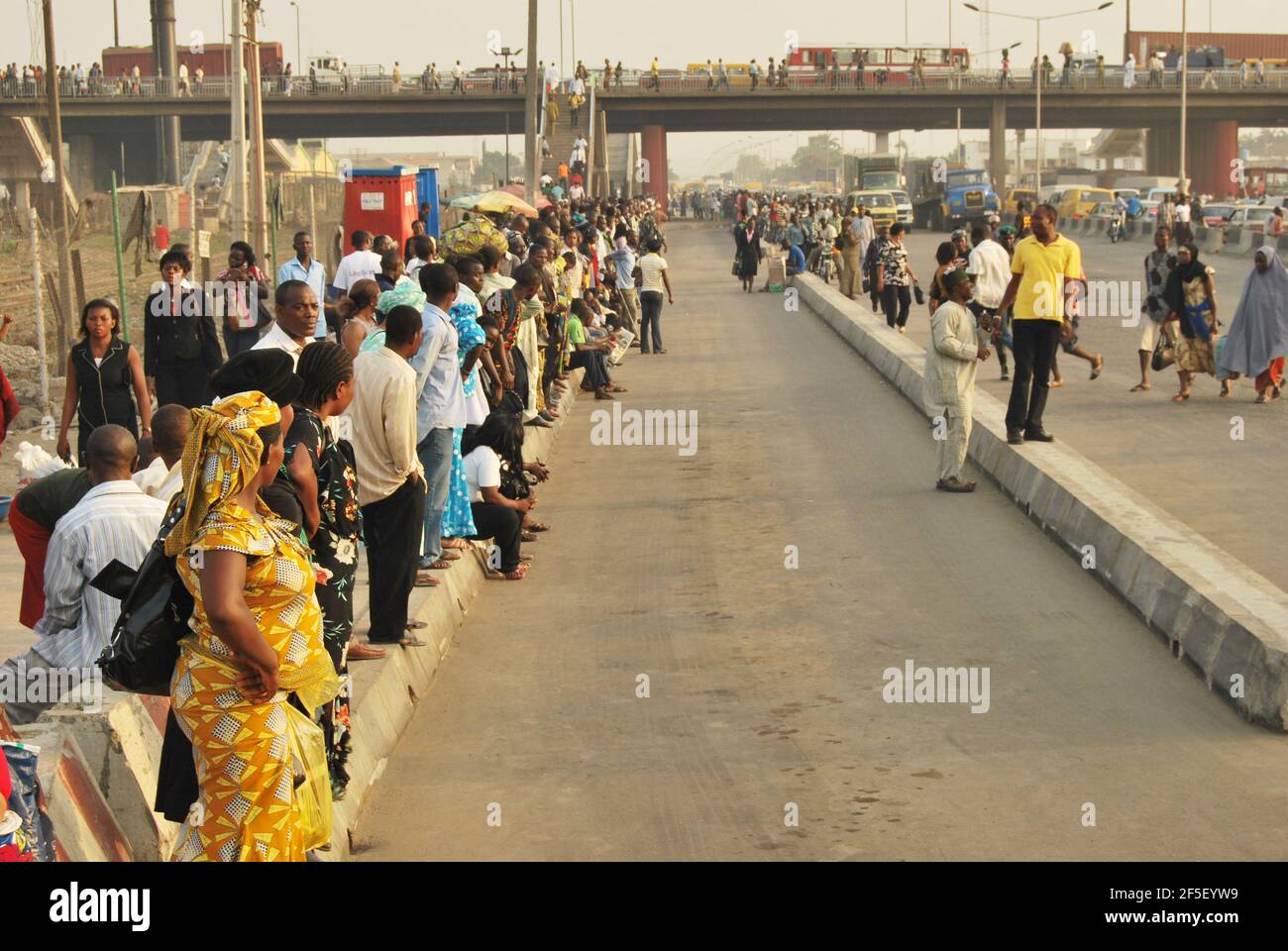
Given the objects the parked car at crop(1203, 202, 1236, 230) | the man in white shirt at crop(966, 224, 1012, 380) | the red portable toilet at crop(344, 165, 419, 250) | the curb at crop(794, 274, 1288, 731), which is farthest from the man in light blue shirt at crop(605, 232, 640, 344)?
the parked car at crop(1203, 202, 1236, 230)

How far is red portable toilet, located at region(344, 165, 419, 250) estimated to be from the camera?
26.2m

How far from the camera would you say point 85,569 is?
6598mm

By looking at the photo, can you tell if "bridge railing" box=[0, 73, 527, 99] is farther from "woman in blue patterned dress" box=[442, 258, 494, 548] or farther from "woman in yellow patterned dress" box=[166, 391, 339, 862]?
"woman in yellow patterned dress" box=[166, 391, 339, 862]

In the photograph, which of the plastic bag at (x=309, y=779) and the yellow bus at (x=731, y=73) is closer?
the plastic bag at (x=309, y=779)

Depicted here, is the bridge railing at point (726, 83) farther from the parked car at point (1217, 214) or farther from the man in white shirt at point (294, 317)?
the man in white shirt at point (294, 317)

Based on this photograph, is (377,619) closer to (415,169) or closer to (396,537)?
(396,537)

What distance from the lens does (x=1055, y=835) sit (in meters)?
6.02

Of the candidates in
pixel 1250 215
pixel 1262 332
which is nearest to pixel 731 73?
pixel 1250 215

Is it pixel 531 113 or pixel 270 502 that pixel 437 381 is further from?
pixel 531 113

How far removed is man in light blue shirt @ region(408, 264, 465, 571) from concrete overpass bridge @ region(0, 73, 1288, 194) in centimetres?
6541

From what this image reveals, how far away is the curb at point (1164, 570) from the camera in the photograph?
7.46m

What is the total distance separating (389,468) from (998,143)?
259ft

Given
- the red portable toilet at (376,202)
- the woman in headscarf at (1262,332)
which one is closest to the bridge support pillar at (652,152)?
the red portable toilet at (376,202)

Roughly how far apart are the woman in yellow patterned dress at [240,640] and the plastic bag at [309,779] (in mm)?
34
